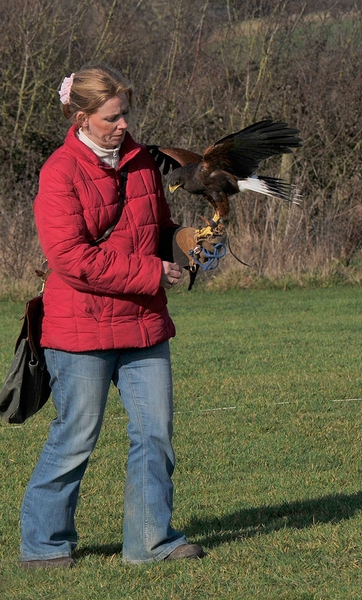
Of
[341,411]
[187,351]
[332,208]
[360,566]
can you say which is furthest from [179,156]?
[332,208]

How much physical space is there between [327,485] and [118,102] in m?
2.53

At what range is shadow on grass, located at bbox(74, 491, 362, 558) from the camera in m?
4.73

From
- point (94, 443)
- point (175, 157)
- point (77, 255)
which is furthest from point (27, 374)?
point (175, 157)

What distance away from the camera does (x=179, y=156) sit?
5059 millimetres

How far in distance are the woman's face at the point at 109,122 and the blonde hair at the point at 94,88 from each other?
0.06 ft

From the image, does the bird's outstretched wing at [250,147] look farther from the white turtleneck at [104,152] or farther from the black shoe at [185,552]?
the black shoe at [185,552]

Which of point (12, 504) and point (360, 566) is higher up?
point (360, 566)

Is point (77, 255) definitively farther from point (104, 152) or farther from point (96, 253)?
point (104, 152)

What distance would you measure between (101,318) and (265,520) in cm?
150

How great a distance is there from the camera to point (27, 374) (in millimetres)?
4289

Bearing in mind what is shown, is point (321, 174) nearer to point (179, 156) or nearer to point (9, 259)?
point (9, 259)

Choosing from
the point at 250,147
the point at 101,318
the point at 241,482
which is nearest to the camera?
the point at 101,318

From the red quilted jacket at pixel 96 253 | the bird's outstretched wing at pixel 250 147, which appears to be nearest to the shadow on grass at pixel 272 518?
the red quilted jacket at pixel 96 253

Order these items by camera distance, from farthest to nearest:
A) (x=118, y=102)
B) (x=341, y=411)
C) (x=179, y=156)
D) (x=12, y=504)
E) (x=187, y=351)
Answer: (x=187, y=351) < (x=341, y=411) < (x=12, y=504) < (x=179, y=156) < (x=118, y=102)
